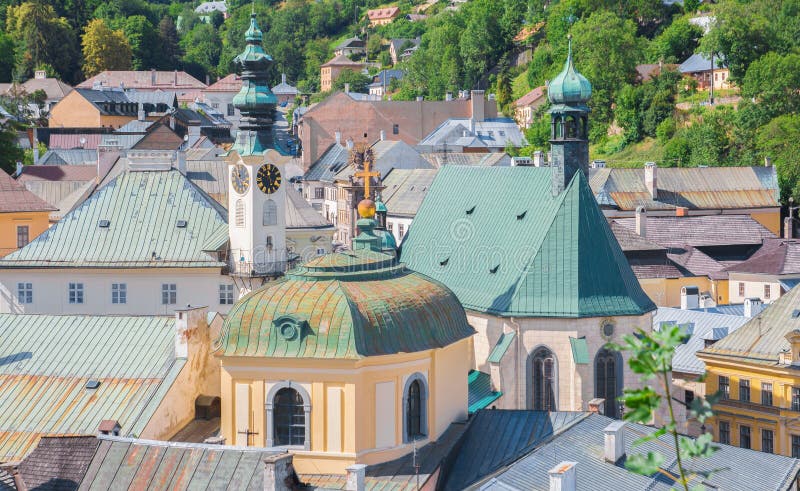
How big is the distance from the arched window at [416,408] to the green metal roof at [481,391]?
310 inches

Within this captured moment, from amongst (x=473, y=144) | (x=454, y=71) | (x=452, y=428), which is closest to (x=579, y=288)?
(x=452, y=428)

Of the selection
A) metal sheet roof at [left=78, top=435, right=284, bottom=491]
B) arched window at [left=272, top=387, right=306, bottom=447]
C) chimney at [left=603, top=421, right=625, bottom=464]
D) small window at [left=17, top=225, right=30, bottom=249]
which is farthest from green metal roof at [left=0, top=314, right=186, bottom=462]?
small window at [left=17, top=225, right=30, bottom=249]

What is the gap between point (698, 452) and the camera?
33.2 ft

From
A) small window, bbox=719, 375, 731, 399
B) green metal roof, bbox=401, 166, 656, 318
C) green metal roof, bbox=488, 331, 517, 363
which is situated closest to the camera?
green metal roof, bbox=488, 331, 517, 363

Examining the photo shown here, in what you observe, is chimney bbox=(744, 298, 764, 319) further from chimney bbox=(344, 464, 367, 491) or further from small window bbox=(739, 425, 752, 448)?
chimney bbox=(344, 464, 367, 491)

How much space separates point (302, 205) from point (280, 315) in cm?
2994

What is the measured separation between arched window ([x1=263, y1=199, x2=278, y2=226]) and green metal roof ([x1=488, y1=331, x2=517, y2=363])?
38.4ft

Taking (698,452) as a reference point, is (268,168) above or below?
above

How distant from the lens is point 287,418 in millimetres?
30906

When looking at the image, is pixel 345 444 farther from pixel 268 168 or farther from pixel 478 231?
pixel 268 168

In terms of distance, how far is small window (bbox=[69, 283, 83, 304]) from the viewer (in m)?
50.8

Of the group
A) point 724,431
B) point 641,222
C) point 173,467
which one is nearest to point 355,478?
point 173,467

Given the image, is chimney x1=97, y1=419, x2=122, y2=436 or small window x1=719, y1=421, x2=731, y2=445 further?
small window x1=719, y1=421, x2=731, y2=445

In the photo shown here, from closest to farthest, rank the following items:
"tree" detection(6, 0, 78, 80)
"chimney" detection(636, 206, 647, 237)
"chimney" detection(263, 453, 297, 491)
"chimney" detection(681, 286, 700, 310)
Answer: "chimney" detection(263, 453, 297, 491) → "chimney" detection(681, 286, 700, 310) → "chimney" detection(636, 206, 647, 237) → "tree" detection(6, 0, 78, 80)
